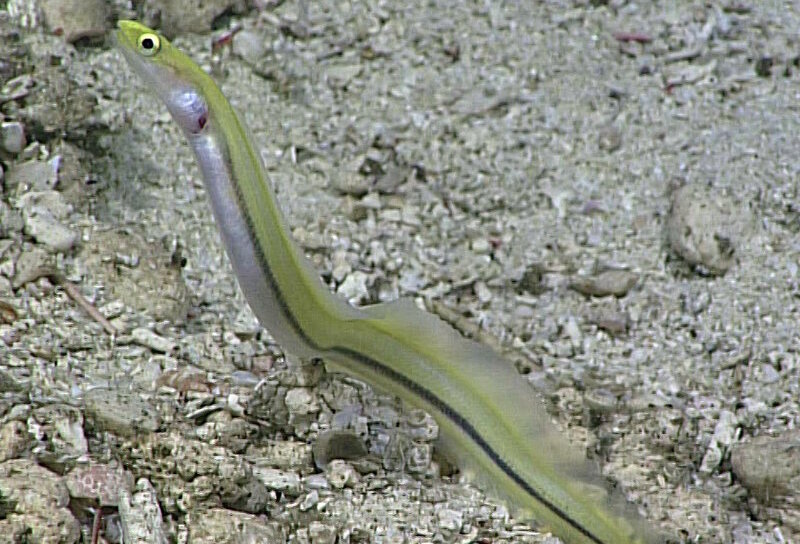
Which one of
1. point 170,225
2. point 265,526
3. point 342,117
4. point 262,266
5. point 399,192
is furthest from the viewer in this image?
point 342,117

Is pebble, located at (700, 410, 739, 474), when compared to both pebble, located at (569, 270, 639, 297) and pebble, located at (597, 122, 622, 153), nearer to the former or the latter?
pebble, located at (569, 270, 639, 297)

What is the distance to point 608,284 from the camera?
3.03 metres

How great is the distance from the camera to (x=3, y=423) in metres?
1.99

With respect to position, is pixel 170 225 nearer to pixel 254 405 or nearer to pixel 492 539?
pixel 254 405

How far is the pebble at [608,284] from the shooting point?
303 centimetres

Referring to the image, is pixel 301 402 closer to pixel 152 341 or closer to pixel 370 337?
pixel 370 337

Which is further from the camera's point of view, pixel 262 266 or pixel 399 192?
pixel 399 192

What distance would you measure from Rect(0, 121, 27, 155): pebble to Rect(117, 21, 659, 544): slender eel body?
2.80 feet

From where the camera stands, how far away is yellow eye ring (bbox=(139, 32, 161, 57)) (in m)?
2.07

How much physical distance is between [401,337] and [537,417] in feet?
1.17

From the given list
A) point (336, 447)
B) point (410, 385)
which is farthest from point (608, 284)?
point (336, 447)

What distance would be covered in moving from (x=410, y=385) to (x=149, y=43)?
0.95 meters

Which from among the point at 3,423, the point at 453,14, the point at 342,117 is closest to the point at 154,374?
the point at 3,423

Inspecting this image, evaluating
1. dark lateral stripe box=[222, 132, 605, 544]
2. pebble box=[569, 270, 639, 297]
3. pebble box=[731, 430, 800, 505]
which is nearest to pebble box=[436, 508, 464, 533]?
dark lateral stripe box=[222, 132, 605, 544]
